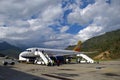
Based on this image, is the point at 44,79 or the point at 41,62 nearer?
the point at 44,79

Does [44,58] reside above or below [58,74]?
above

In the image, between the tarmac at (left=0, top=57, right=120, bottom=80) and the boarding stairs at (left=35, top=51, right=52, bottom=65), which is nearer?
the tarmac at (left=0, top=57, right=120, bottom=80)

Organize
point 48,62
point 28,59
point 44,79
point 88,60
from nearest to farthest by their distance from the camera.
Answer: point 44,79 < point 48,62 < point 28,59 < point 88,60

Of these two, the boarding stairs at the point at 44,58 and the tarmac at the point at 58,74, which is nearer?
the tarmac at the point at 58,74

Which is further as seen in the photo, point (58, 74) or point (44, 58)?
point (44, 58)

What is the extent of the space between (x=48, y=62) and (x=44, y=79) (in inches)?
1131

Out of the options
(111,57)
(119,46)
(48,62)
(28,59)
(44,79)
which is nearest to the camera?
(44,79)

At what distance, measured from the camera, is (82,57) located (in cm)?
8012

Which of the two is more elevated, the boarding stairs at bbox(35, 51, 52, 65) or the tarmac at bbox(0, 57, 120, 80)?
the boarding stairs at bbox(35, 51, 52, 65)

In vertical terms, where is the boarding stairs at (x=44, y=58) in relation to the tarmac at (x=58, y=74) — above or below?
above

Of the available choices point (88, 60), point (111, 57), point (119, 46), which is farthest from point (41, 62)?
point (119, 46)

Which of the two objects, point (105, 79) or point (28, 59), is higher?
point (28, 59)

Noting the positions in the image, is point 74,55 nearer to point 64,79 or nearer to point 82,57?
point 82,57

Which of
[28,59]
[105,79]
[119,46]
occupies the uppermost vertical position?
[119,46]
